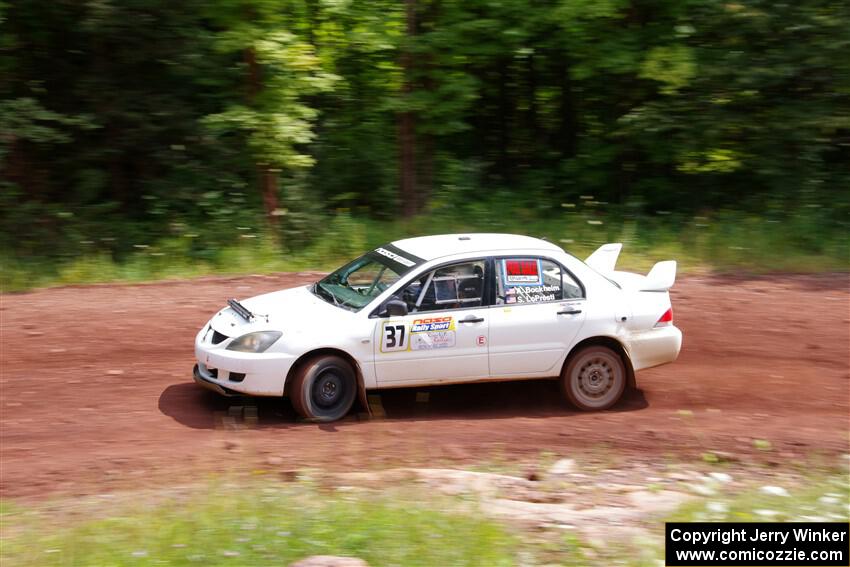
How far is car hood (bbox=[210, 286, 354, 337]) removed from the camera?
8836mm

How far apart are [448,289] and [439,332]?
44 cm

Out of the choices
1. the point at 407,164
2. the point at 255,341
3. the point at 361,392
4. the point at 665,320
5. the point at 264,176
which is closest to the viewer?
the point at 255,341

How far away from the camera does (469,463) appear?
8109 mm

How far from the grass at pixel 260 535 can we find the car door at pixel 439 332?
2385mm

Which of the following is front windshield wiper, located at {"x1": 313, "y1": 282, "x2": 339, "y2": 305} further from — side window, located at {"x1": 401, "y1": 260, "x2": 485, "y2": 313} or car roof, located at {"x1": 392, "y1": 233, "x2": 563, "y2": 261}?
car roof, located at {"x1": 392, "y1": 233, "x2": 563, "y2": 261}

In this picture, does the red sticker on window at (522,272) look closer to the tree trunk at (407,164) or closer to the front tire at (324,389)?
the front tire at (324,389)

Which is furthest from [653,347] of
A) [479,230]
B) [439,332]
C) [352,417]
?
[479,230]

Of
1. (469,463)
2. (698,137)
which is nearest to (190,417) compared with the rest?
(469,463)

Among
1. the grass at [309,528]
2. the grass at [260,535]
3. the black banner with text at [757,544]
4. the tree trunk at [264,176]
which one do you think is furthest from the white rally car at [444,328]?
the tree trunk at [264,176]

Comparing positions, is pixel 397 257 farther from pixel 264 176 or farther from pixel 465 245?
pixel 264 176

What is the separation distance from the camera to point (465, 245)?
9.59 meters

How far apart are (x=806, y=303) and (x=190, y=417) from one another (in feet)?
28.6

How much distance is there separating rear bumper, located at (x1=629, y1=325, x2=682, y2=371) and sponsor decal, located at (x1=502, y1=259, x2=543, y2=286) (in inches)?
44.8

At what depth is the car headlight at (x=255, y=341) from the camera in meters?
8.68
